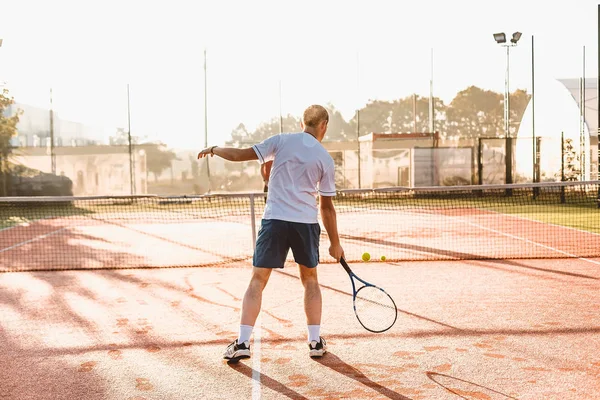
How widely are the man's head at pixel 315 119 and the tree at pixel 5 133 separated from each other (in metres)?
21.8

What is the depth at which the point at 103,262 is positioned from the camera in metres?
10.2

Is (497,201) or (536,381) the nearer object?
(536,381)

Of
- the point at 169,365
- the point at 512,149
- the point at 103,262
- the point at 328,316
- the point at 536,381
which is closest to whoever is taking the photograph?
the point at 536,381

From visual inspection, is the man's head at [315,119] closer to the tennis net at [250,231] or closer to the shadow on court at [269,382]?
the shadow on court at [269,382]

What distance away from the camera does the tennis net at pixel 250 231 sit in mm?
10258

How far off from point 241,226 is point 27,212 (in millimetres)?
10314

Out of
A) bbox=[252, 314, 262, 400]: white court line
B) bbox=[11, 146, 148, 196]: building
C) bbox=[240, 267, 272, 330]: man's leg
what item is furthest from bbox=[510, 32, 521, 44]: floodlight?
bbox=[240, 267, 272, 330]: man's leg

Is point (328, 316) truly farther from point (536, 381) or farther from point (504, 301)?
point (536, 381)

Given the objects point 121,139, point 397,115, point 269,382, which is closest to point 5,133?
point 121,139

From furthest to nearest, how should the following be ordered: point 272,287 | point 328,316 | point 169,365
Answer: point 272,287 → point 328,316 → point 169,365

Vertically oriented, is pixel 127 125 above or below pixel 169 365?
above

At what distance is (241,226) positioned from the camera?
15.9 m

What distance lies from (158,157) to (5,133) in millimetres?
5237

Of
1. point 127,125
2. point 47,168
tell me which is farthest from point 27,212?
point 127,125
